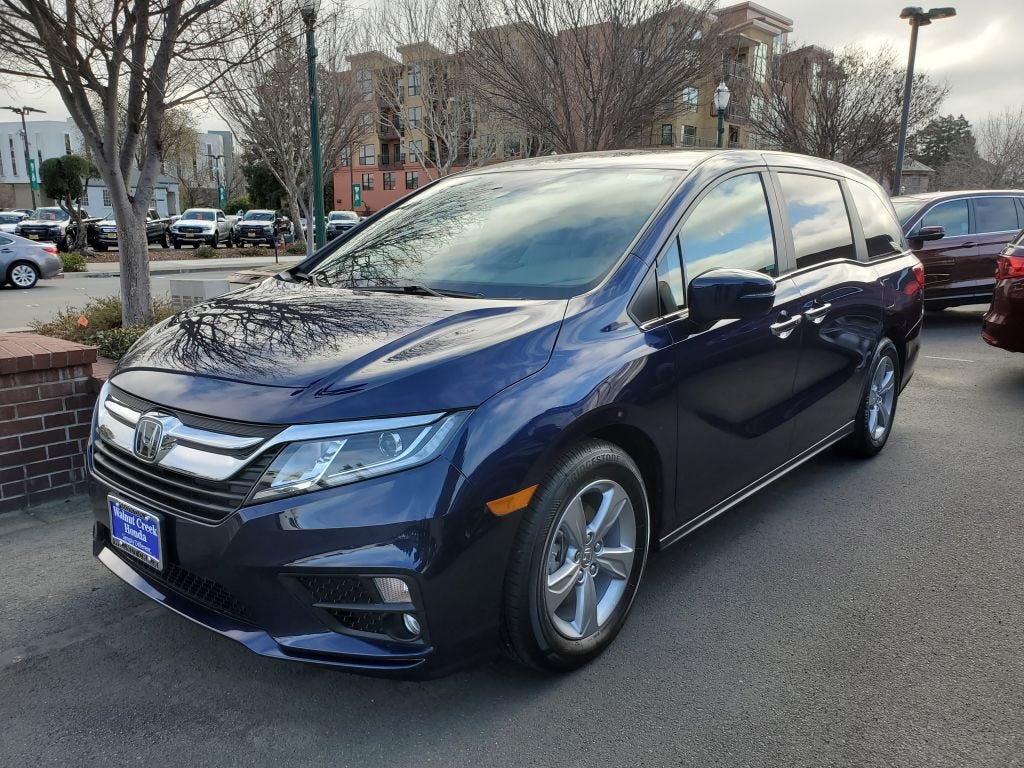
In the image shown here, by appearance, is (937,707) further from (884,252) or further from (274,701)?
(884,252)

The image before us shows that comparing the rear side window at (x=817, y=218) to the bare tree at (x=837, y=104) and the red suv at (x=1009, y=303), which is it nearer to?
the red suv at (x=1009, y=303)

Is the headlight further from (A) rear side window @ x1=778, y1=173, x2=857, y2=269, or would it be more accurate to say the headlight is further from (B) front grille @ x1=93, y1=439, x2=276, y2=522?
(A) rear side window @ x1=778, y1=173, x2=857, y2=269

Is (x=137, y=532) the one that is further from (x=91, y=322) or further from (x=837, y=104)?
(x=837, y=104)

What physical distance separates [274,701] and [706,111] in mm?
59275

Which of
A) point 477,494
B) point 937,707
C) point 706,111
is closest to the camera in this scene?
point 477,494

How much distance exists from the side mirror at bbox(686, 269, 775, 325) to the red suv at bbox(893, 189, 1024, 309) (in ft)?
27.8

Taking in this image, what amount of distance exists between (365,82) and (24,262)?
12534 millimetres

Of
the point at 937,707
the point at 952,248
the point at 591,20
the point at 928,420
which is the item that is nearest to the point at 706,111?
the point at 591,20

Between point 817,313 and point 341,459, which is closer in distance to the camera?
point 341,459

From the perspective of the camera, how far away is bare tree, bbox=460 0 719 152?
573 inches

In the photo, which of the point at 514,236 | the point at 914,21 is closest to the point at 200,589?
the point at 514,236

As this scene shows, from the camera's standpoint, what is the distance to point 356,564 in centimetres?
211

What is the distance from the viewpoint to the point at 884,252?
4.81m

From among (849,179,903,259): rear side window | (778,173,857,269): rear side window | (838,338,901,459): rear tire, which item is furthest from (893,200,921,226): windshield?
(778,173,857,269): rear side window
